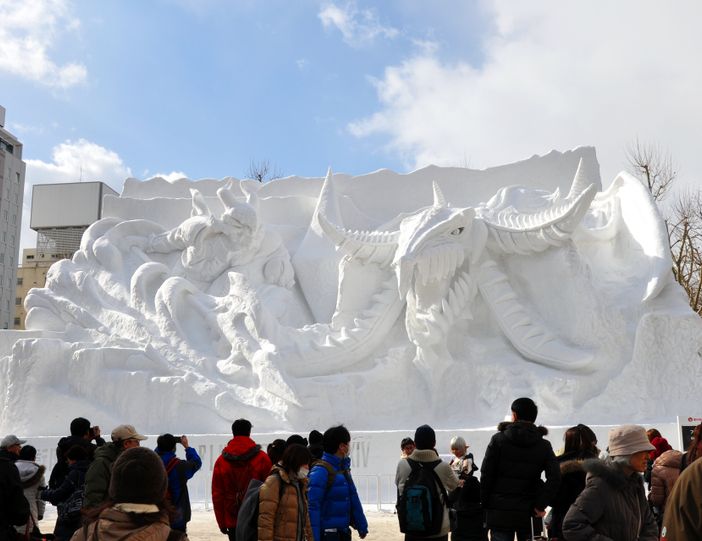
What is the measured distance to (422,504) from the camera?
3371mm

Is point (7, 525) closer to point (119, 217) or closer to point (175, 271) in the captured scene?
point (175, 271)

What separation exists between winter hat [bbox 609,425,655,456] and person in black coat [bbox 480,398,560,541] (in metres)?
0.55

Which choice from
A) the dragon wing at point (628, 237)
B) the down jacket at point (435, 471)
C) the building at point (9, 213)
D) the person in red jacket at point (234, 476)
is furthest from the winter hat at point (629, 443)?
the building at point (9, 213)

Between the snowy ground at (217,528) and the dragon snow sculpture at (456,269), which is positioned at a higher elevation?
the dragon snow sculpture at (456,269)

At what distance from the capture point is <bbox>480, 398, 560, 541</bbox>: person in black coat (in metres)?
3.35

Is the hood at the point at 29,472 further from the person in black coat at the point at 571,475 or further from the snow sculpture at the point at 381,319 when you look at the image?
the snow sculpture at the point at 381,319

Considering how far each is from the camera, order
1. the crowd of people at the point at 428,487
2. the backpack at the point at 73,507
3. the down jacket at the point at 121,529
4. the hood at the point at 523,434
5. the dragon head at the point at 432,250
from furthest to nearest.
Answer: the dragon head at the point at 432,250 < the backpack at the point at 73,507 < the hood at the point at 523,434 < the crowd of people at the point at 428,487 < the down jacket at the point at 121,529

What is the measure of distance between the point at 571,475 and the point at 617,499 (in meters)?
0.50

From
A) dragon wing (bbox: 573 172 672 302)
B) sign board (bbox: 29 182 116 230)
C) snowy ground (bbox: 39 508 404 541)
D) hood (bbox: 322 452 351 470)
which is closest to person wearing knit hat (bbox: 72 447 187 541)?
hood (bbox: 322 452 351 470)

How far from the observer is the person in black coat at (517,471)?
335cm

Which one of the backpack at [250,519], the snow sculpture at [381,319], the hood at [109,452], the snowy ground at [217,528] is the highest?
the snow sculpture at [381,319]

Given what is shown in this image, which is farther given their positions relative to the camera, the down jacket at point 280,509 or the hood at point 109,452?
the hood at point 109,452

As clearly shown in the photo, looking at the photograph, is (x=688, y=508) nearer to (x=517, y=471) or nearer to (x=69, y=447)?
(x=517, y=471)

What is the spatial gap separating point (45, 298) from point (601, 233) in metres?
6.79
